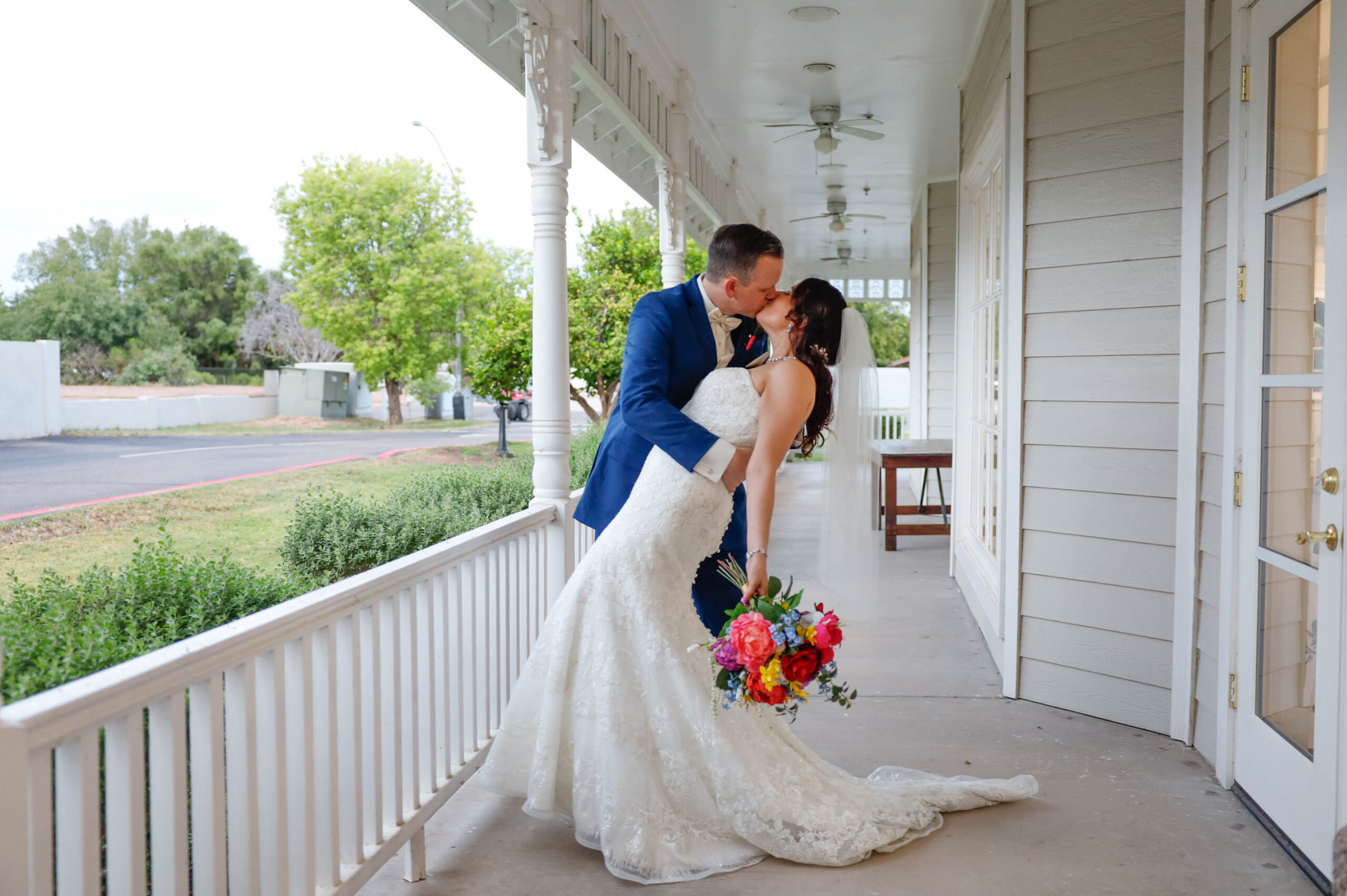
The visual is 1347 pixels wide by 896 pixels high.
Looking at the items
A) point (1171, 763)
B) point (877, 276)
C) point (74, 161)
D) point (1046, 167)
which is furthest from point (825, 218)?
point (74, 161)

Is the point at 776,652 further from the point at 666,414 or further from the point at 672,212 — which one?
the point at 672,212

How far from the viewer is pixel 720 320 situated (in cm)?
261

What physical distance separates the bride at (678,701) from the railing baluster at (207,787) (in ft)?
3.14

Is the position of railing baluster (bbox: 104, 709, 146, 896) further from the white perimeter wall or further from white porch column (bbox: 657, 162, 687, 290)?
the white perimeter wall

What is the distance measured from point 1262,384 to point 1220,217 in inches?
25.6

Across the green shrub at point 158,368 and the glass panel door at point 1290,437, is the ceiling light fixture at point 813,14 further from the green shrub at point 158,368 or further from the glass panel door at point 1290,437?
the green shrub at point 158,368

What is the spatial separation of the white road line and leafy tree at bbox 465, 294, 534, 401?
7130 mm

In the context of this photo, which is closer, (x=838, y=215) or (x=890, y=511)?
(x=890, y=511)

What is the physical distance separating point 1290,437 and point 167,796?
8.79ft

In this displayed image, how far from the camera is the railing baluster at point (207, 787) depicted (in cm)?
151

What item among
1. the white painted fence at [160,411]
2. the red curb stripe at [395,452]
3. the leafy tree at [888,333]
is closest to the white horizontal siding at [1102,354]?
the red curb stripe at [395,452]

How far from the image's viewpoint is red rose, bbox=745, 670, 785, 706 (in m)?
2.13

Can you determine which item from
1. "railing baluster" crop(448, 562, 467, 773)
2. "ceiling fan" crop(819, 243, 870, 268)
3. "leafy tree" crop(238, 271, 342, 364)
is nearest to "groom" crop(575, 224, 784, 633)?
"railing baluster" crop(448, 562, 467, 773)

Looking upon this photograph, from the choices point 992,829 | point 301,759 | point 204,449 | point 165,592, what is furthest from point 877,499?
point 204,449
